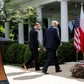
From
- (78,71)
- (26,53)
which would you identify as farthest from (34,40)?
(26,53)

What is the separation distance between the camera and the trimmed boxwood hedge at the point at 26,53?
15.1 m

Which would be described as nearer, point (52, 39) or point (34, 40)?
point (52, 39)

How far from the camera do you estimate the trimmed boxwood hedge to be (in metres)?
15.1

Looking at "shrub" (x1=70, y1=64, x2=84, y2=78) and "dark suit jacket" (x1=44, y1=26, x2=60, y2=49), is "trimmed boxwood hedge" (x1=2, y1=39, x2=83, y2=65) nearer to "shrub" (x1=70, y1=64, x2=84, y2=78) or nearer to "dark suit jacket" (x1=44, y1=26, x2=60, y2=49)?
"dark suit jacket" (x1=44, y1=26, x2=60, y2=49)

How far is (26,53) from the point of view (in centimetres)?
1548

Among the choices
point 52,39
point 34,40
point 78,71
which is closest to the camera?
point 78,71

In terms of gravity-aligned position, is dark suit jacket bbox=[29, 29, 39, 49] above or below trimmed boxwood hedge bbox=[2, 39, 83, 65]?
above

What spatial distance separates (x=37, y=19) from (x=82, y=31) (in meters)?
11.3

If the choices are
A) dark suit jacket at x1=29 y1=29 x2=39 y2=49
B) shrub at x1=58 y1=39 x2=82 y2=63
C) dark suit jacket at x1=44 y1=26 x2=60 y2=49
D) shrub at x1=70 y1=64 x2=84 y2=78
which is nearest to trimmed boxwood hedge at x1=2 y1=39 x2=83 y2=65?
shrub at x1=58 y1=39 x2=82 y2=63

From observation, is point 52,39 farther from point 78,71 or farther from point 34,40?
point 78,71

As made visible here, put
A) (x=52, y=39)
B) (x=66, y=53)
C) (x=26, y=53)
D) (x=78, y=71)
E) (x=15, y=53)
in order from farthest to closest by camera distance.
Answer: (x=15, y=53), (x=26, y=53), (x=66, y=53), (x=52, y=39), (x=78, y=71)

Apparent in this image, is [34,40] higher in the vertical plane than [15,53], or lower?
higher

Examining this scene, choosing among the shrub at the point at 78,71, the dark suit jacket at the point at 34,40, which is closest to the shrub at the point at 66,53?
the dark suit jacket at the point at 34,40

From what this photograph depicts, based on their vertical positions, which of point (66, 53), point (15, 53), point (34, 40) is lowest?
point (15, 53)
